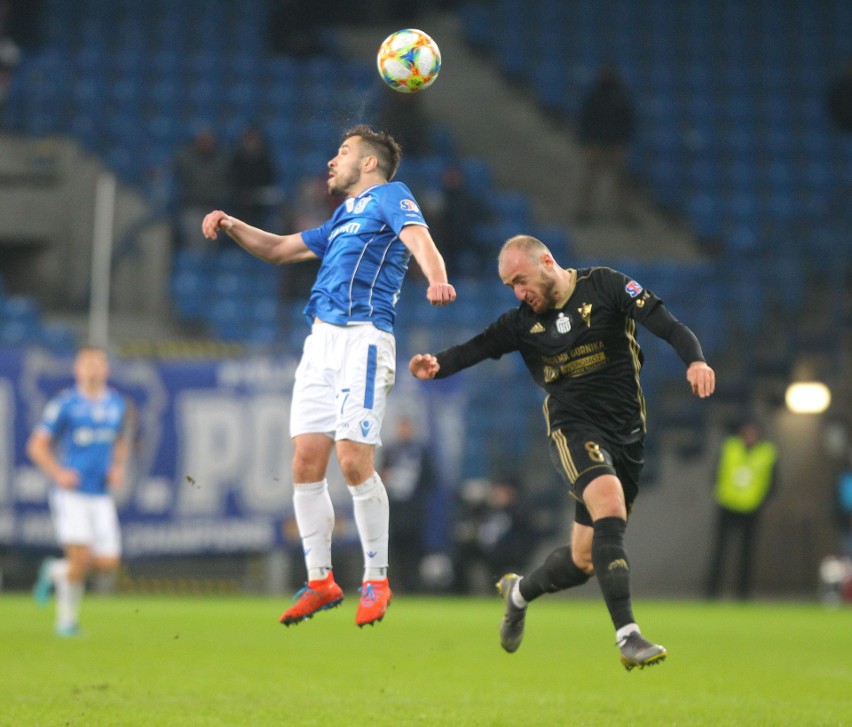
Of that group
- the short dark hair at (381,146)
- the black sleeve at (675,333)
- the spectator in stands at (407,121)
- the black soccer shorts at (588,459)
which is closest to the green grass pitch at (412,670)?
the black soccer shorts at (588,459)

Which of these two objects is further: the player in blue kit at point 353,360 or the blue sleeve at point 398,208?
the player in blue kit at point 353,360

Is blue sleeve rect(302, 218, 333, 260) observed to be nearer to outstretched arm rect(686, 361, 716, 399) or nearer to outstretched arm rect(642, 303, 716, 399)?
A: outstretched arm rect(642, 303, 716, 399)

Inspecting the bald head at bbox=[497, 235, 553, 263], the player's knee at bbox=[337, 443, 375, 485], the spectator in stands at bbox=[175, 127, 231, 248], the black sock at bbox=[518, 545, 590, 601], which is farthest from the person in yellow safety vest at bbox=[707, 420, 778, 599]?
the player's knee at bbox=[337, 443, 375, 485]

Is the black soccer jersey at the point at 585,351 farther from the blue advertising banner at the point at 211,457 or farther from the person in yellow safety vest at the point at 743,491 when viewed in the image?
the person in yellow safety vest at the point at 743,491

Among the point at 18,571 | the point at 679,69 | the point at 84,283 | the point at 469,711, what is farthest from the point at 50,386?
the point at 679,69

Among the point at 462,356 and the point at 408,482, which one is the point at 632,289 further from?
the point at 408,482

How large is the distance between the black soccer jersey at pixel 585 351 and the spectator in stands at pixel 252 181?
11.8 metres

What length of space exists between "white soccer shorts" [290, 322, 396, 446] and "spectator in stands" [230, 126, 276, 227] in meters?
11.8

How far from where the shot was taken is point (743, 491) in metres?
17.8

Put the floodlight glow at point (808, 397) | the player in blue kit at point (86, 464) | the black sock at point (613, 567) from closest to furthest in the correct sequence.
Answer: the black sock at point (613, 567) → the player in blue kit at point (86, 464) → the floodlight glow at point (808, 397)

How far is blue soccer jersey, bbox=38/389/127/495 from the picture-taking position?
12.6 meters

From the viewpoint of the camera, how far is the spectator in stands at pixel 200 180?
752 inches

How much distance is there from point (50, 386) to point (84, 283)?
3484 millimetres

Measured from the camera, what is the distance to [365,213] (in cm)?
750
